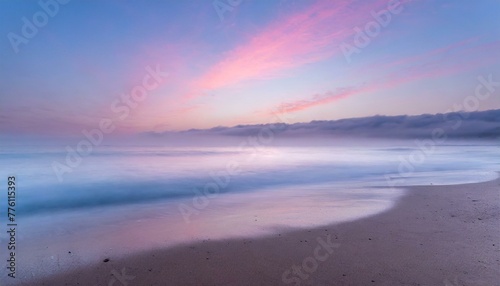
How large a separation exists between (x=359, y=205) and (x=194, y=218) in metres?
4.39

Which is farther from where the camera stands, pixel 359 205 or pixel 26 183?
pixel 26 183

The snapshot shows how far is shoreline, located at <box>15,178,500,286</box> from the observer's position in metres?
3.79

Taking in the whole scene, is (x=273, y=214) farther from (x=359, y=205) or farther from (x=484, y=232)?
(x=484, y=232)

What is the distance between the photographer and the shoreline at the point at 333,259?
12.4ft

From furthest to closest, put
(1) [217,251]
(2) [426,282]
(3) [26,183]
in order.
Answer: (3) [26,183] < (1) [217,251] < (2) [426,282]

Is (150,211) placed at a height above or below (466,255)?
above

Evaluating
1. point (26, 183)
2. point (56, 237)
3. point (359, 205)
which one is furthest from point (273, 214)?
point (26, 183)

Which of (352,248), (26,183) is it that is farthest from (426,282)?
(26,183)

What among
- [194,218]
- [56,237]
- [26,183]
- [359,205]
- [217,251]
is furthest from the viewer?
[26,183]

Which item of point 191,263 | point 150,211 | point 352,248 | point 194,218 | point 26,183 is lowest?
point 352,248

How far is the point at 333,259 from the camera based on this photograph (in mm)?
4344

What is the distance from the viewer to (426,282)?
364 cm

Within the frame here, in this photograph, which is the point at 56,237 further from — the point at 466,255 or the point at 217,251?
the point at 466,255

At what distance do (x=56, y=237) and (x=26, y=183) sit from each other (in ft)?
34.4
